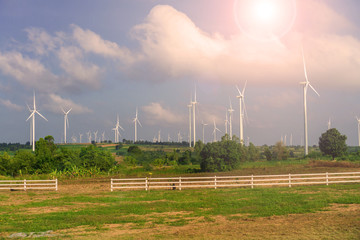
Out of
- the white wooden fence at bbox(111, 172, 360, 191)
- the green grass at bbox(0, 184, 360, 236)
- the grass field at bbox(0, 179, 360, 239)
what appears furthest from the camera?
the white wooden fence at bbox(111, 172, 360, 191)

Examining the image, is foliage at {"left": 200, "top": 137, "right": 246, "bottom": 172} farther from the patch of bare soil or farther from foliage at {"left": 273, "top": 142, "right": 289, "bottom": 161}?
the patch of bare soil

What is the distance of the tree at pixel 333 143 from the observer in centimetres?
7700

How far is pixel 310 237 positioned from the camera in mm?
13094

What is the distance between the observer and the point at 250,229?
14.8m

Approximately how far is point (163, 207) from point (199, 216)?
385 centimetres

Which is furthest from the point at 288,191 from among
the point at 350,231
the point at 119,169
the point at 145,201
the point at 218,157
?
the point at 119,169

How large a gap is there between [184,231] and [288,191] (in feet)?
47.3

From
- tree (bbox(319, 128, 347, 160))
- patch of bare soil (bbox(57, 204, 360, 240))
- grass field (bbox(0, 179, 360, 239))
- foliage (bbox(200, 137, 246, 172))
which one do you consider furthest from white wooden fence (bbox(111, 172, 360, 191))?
tree (bbox(319, 128, 347, 160))

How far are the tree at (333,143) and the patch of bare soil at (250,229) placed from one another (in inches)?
2532

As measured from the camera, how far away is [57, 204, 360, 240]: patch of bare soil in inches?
537

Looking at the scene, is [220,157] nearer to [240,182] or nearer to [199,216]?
[240,182]

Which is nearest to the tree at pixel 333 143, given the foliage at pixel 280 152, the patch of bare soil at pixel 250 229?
the foliage at pixel 280 152

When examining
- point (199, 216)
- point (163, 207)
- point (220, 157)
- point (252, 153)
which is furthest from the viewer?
point (252, 153)

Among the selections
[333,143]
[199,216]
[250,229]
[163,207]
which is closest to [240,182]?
[163,207]
